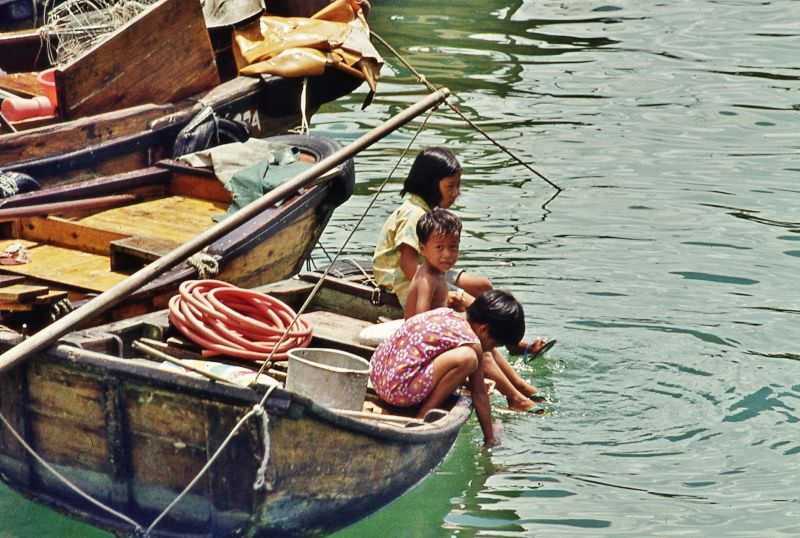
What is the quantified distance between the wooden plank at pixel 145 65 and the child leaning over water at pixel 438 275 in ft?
9.70

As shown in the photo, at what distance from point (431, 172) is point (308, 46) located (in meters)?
3.33

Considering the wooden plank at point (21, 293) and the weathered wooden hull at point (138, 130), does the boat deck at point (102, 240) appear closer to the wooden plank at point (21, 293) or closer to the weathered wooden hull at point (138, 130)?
the wooden plank at point (21, 293)

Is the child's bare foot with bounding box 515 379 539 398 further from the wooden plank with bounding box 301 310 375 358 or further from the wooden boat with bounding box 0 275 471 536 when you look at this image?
the wooden boat with bounding box 0 275 471 536

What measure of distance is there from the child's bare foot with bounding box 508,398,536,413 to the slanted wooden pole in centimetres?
166

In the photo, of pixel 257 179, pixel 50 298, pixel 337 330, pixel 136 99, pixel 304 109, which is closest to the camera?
pixel 50 298

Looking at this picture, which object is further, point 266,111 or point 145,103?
point 266,111

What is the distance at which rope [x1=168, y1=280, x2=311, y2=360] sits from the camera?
6090 mm

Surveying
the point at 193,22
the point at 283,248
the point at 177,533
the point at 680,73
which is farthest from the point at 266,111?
the point at 680,73

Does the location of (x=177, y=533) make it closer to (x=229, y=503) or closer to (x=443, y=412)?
(x=229, y=503)

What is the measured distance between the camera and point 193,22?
912 centimetres

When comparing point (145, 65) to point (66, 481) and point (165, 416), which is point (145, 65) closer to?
point (66, 481)

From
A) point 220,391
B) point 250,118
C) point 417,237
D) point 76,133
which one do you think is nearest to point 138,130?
point 76,133

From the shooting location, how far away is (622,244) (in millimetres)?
9977

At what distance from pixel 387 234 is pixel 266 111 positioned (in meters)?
3.08
